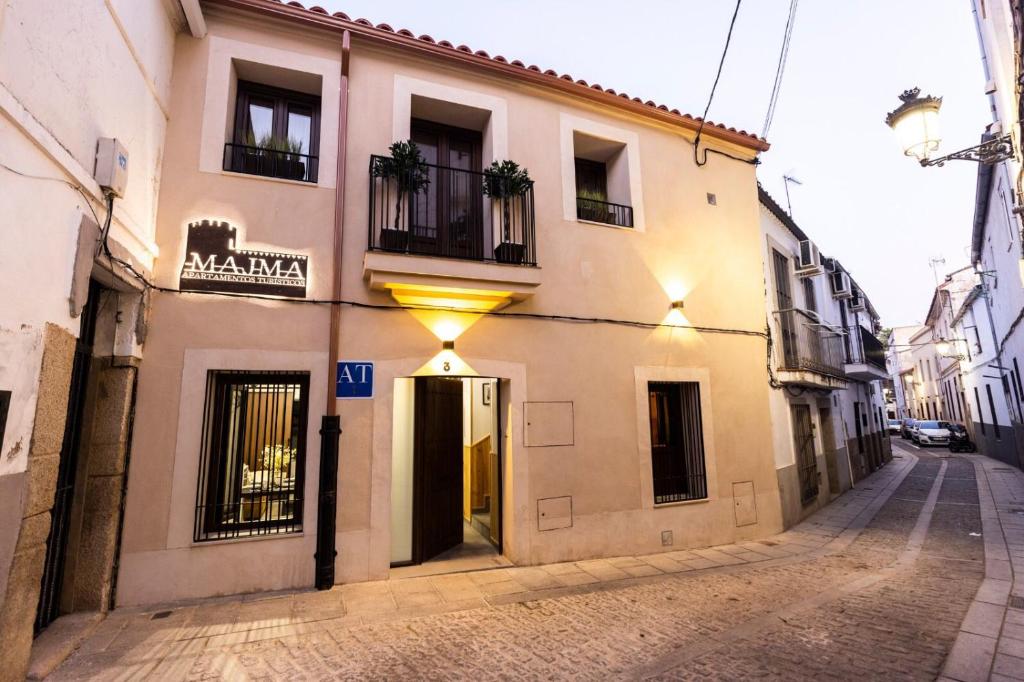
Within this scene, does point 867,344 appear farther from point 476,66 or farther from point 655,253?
point 476,66

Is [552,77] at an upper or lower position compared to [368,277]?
upper

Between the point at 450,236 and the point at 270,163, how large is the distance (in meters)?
2.40

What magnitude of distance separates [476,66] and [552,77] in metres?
1.15

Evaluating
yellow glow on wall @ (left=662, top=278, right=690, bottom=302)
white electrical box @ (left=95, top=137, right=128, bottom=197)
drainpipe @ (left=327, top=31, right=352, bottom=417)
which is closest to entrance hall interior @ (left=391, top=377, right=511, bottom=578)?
drainpipe @ (left=327, top=31, right=352, bottom=417)

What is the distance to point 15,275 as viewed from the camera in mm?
3004

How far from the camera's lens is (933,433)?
2548cm

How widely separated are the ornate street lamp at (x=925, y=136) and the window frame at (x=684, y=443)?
395cm

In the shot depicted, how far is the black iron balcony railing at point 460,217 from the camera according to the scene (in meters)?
5.87

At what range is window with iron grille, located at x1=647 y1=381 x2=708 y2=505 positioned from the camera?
23.9 ft

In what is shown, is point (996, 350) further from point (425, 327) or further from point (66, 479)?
point (66, 479)

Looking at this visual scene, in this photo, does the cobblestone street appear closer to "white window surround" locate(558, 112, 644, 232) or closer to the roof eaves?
"white window surround" locate(558, 112, 644, 232)

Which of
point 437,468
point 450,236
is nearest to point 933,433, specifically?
point 437,468

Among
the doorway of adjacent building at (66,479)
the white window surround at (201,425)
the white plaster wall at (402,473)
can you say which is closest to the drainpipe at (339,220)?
the white window surround at (201,425)

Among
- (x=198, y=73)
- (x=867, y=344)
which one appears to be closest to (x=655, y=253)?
(x=198, y=73)
